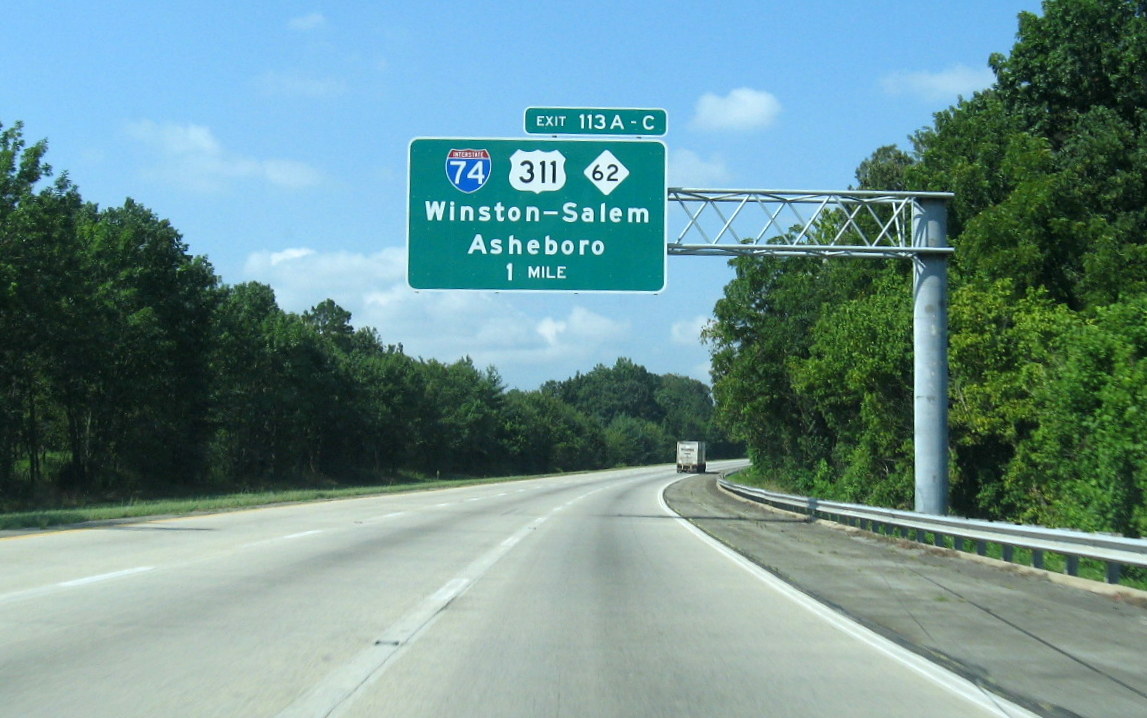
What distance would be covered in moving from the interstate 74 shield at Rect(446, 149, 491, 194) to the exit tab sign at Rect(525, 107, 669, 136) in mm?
1208

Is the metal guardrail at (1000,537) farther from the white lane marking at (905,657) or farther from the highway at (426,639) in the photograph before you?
the highway at (426,639)

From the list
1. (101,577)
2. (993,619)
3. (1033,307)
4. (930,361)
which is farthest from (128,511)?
(1033,307)

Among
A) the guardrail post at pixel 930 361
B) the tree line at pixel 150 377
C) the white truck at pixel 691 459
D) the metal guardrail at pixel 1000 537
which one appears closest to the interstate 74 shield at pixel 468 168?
the guardrail post at pixel 930 361

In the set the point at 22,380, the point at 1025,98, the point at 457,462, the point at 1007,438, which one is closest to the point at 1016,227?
the point at 1007,438

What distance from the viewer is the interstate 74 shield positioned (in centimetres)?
2356

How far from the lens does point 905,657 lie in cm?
899

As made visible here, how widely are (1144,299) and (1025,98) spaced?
20331mm

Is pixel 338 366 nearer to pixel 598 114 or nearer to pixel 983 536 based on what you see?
pixel 598 114

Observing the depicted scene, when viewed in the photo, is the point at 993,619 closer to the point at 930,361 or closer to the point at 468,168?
the point at 930,361

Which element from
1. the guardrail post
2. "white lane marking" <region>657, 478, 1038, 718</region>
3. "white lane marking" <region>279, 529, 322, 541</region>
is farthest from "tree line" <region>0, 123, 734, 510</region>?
"white lane marking" <region>657, 478, 1038, 718</region>

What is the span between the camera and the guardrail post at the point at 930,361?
76.4 ft

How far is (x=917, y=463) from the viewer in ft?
77.3

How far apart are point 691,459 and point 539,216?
87.3 m

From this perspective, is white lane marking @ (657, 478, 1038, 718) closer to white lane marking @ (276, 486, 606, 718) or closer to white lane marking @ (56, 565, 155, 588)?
white lane marking @ (276, 486, 606, 718)
